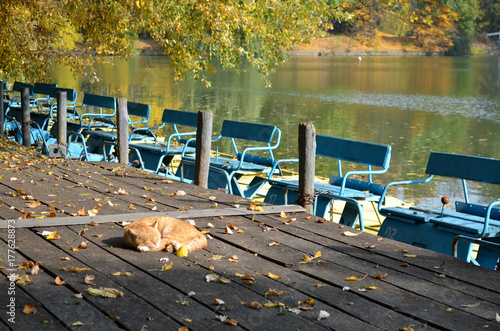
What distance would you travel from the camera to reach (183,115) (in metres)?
9.56

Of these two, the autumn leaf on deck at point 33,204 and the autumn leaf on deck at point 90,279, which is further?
the autumn leaf on deck at point 33,204

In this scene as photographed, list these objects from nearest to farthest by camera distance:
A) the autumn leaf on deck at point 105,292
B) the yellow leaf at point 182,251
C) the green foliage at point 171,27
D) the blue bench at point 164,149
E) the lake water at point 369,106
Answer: the autumn leaf on deck at point 105,292
the yellow leaf at point 182,251
the blue bench at point 164,149
the green foliage at point 171,27
the lake water at point 369,106

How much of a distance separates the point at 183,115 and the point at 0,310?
22.2 ft

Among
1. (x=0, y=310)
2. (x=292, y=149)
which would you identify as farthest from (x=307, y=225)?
(x=292, y=149)

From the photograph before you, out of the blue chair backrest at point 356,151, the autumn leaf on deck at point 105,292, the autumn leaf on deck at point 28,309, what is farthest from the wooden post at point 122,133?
the autumn leaf on deck at point 28,309

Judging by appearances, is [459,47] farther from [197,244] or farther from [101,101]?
[197,244]

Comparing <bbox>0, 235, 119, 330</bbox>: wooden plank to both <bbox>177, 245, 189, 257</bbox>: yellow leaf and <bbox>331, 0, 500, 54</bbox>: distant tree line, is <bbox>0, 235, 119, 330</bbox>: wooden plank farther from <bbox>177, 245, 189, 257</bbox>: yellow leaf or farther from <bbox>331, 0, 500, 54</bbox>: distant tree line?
<bbox>331, 0, 500, 54</bbox>: distant tree line

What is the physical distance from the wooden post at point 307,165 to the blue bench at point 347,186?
1.08 feet

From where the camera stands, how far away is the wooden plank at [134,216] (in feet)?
14.8

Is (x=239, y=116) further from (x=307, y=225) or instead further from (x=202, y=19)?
Result: (x=307, y=225)

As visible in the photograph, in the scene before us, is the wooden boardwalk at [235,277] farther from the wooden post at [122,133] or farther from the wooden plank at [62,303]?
the wooden post at [122,133]

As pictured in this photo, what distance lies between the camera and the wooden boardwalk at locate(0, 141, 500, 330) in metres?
2.96

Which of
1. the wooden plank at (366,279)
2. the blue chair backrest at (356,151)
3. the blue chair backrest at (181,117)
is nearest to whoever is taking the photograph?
the wooden plank at (366,279)

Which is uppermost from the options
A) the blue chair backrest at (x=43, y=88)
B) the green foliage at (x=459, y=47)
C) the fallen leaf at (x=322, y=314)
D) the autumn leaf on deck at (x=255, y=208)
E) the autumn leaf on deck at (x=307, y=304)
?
the green foliage at (x=459, y=47)
